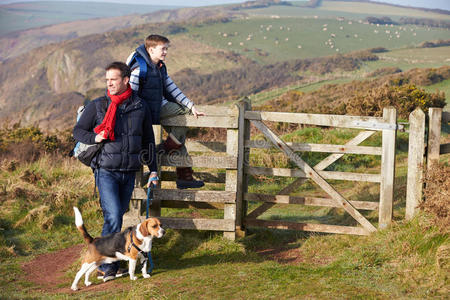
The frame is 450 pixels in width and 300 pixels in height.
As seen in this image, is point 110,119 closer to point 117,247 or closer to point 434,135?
point 117,247

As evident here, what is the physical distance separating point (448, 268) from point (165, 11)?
202289 millimetres

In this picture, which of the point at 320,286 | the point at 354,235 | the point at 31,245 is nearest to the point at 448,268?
the point at 320,286

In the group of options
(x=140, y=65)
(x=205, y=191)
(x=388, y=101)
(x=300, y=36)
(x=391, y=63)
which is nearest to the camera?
(x=140, y=65)

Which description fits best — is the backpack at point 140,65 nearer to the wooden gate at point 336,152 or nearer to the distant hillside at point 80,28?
the wooden gate at point 336,152

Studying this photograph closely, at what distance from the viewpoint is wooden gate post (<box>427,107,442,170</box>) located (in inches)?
259

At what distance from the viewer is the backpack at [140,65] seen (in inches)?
241

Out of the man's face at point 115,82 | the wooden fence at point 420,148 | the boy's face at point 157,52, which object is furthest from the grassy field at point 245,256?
the boy's face at point 157,52

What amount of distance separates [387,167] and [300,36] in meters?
109

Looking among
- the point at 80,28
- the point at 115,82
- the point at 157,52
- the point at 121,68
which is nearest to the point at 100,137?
the point at 115,82

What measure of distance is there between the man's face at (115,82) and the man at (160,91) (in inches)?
18.9

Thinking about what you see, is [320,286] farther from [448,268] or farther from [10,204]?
[10,204]

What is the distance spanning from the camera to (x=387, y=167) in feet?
22.4

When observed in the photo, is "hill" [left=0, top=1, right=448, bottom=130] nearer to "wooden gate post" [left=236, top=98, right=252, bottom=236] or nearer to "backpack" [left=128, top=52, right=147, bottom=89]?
"wooden gate post" [left=236, top=98, right=252, bottom=236]

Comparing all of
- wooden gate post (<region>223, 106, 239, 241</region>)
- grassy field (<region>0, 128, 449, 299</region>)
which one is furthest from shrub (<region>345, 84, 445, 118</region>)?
wooden gate post (<region>223, 106, 239, 241</region>)
